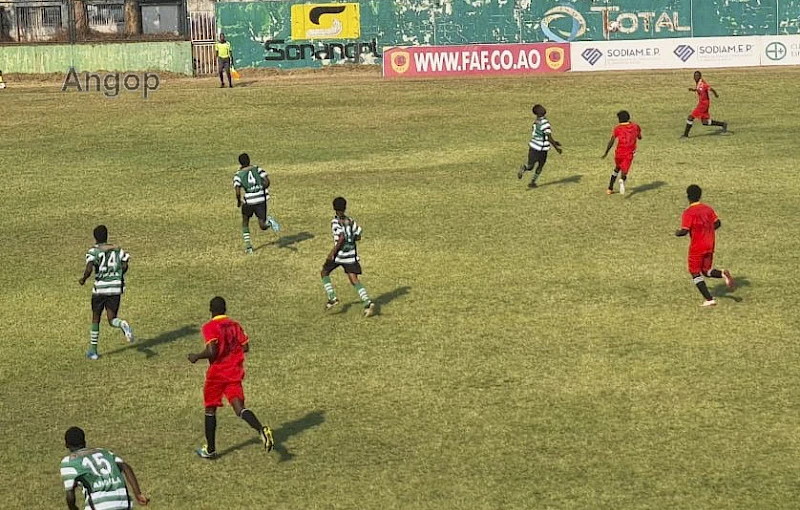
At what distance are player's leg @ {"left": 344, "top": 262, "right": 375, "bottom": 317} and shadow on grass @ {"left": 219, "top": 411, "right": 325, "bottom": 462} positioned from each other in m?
4.22

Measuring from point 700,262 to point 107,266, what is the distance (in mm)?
10591

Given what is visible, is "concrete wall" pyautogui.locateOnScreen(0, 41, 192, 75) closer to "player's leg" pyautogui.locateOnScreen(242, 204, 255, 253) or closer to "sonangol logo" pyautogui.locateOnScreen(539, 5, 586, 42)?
"sonangol logo" pyautogui.locateOnScreen(539, 5, 586, 42)

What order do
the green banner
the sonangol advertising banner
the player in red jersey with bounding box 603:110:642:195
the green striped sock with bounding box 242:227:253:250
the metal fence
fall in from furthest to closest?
1. the metal fence
2. the green banner
3. the sonangol advertising banner
4. the player in red jersey with bounding box 603:110:642:195
5. the green striped sock with bounding box 242:227:253:250

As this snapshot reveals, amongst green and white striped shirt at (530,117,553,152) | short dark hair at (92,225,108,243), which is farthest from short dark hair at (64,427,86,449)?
green and white striped shirt at (530,117,553,152)

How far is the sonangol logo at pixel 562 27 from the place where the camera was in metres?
58.1

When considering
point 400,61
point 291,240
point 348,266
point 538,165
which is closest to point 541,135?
point 538,165

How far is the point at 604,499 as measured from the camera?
1459 cm

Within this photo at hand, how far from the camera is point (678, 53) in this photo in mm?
52969

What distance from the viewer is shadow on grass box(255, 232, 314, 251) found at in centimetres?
2778

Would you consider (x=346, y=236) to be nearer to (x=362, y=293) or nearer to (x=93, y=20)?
(x=362, y=293)

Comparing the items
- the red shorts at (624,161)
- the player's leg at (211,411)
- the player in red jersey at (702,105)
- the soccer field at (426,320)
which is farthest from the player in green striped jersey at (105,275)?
the player in red jersey at (702,105)

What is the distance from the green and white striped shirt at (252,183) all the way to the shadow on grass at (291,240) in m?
1.78

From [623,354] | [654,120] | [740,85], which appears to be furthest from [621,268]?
[740,85]

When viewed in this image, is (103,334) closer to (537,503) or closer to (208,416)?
(208,416)
